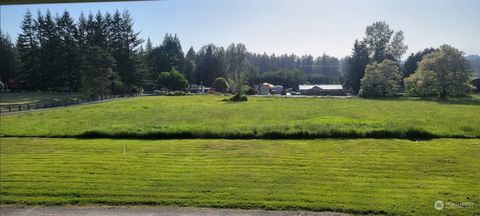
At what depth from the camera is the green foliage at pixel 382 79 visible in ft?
29.3

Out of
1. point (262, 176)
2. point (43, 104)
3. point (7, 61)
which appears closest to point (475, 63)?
point (262, 176)

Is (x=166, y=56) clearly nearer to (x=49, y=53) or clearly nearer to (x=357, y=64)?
(x=49, y=53)

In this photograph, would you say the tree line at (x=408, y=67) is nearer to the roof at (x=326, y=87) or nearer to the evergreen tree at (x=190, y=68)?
the roof at (x=326, y=87)

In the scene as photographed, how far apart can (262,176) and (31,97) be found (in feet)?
70.0

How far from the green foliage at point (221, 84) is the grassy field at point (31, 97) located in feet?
58.4

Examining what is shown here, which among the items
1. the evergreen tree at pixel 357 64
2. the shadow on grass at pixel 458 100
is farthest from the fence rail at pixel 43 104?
the shadow on grass at pixel 458 100

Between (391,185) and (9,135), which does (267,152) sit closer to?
(391,185)

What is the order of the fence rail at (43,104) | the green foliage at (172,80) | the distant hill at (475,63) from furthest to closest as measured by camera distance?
the green foliage at (172,80) → the fence rail at (43,104) → the distant hill at (475,63)

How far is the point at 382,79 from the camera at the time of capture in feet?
30.6

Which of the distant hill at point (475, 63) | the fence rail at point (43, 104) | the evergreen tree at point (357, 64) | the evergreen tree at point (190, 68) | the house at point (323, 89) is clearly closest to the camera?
the distant hill at point (475, 63)

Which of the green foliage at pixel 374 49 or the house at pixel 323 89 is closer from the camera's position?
the green foliage at pixel 374 49

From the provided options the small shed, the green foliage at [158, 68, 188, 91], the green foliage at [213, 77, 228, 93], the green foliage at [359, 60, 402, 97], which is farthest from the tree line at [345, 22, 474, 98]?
the green foliage at [213, 77, 228, 93]

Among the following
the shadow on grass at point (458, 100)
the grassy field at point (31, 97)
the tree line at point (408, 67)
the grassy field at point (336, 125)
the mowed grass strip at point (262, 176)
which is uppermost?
the tree line at point (408, 67)

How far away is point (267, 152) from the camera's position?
28.0 ft
